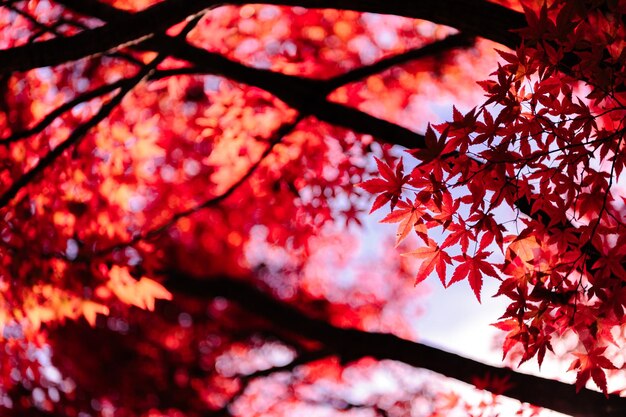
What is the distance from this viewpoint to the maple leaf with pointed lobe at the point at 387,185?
2.88 metres

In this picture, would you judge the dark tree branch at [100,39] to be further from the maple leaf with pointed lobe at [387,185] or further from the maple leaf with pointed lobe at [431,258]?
the maple leaf with pointed lobe at [431,258]

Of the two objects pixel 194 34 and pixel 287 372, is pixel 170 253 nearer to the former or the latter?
pixel 287 372

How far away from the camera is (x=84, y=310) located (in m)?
5.95

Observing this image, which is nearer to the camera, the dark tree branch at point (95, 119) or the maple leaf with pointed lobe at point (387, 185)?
the maple leaf with pointed lobe at point (387, 185)

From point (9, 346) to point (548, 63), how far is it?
629 cm

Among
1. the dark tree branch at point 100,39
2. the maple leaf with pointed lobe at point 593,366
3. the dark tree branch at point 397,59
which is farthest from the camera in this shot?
the dark tree branch at point 397,59

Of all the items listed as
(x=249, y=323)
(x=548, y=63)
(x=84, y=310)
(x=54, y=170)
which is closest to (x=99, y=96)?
(x=54, y=170)

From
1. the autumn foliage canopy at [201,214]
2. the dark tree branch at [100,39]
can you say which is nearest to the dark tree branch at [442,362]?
the autumn foliage canopy at [201,214]

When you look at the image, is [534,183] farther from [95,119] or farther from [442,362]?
[95,119]

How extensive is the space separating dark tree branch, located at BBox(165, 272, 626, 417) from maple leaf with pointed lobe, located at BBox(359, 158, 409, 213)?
2.00 m

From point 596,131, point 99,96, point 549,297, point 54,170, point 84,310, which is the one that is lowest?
point 549,297

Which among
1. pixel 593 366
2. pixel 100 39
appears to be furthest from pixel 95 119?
pixel 593 366

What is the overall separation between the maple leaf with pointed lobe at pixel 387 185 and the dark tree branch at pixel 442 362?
6.55ft

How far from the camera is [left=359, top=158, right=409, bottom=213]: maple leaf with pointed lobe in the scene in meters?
2.88
